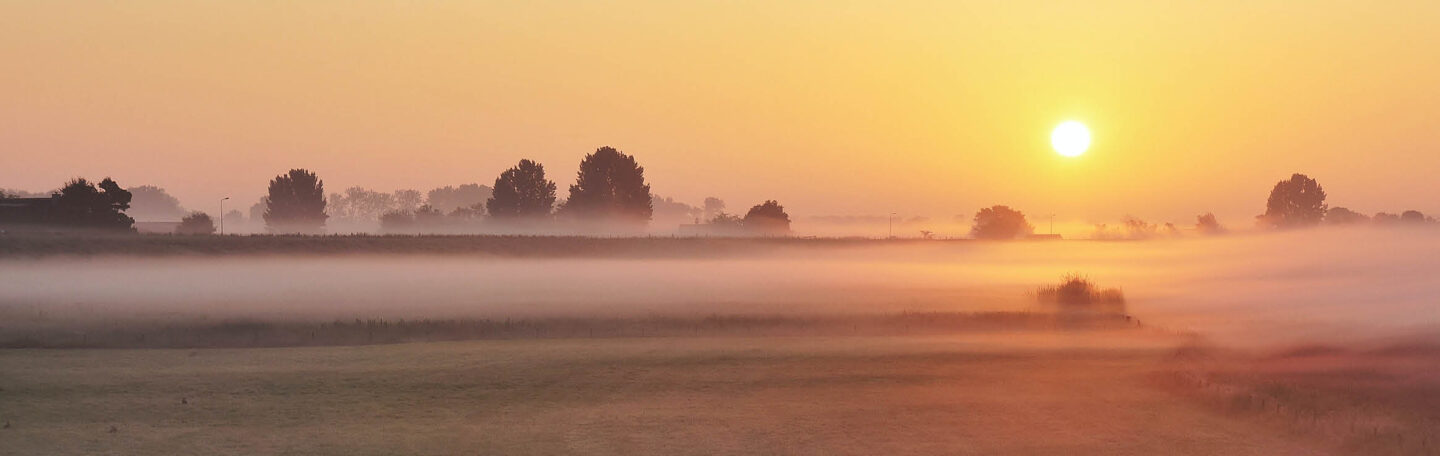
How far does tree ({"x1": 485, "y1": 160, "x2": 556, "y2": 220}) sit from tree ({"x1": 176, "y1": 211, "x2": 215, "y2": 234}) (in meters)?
43.4

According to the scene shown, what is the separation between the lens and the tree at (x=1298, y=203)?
193 m

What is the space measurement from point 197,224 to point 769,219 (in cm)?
9859

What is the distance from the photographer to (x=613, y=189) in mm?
163125

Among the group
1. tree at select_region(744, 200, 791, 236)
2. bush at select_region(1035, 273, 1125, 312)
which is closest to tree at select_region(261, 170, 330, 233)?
tree at select_region(744, 200, 791, 236)

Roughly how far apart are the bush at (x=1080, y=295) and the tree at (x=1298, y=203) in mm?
144524

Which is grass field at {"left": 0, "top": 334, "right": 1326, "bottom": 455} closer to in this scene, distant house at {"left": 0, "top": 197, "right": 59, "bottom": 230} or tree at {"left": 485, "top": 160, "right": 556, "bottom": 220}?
distant house at {"left": 0, "top": 197, "right": 59, "bottom": 230}

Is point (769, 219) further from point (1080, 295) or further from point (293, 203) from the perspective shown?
point (1080, 295)

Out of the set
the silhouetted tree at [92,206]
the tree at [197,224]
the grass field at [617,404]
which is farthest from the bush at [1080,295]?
the tree at [197,224]

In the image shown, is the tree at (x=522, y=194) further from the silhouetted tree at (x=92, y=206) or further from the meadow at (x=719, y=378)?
the meadow at (x=719, y=378)

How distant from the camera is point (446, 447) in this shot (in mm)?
23297

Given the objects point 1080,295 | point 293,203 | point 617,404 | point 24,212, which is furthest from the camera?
point 293,203

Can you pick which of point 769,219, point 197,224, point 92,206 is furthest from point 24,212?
point 769,219

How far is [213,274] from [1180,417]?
295 feet

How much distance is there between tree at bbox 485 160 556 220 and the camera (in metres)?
173
